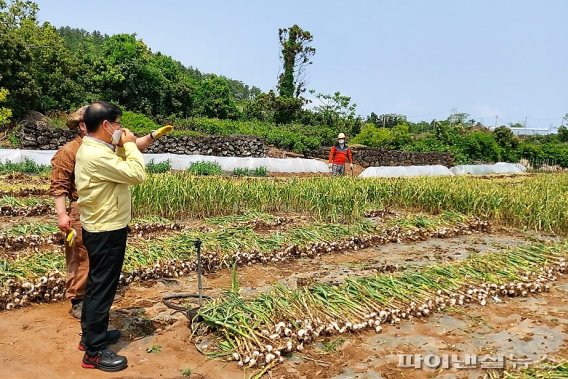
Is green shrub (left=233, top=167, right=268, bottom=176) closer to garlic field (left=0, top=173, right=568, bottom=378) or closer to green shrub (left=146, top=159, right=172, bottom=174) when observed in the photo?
green shrub (left=146, top=159, right=172, bottom=174)

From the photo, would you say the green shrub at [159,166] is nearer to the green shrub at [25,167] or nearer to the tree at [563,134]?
the green shrub at [25,167]

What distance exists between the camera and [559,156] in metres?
32.8

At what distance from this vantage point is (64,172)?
3805 mm

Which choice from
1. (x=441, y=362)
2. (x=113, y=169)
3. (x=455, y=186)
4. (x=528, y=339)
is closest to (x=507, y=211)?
(x=455, y=186)

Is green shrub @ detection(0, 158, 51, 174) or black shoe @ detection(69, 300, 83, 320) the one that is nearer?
black shoe @ detection(69, 300, 83, 320)

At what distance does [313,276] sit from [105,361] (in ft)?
A: 8.60

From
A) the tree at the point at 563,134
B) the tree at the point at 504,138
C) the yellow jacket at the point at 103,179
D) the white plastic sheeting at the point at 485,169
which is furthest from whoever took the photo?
the tree at the point at 563,134

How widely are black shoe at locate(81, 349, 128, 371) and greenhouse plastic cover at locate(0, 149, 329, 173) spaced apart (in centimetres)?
1372

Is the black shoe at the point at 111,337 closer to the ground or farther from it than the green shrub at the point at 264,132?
closer to the ground

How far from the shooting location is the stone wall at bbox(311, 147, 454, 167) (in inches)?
1000

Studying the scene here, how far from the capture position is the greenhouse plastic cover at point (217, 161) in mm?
14844

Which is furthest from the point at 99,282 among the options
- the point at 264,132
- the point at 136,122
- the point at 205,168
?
the point at 264,132

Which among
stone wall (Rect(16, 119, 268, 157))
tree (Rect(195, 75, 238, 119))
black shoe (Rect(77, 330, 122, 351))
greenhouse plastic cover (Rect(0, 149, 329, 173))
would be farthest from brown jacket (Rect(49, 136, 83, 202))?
tree (Rect(195, 75, 238, 119))

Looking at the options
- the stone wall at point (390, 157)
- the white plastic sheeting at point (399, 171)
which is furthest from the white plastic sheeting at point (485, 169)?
the stone wall at point (390, 157)
